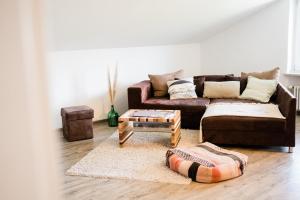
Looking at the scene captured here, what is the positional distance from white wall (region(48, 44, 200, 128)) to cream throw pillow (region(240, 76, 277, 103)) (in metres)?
1.74

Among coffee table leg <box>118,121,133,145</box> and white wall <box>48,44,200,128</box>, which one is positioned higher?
white wall <box>48,44,200,128</box>

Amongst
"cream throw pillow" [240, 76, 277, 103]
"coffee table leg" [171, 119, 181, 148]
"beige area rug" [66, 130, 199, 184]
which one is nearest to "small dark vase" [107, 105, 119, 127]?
"beige area rug" [66, 130, 199, 184]

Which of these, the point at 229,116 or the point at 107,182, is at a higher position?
the point at 229,116

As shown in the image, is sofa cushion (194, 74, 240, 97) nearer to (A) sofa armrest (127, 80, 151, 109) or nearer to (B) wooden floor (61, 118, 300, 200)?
(A) sofa armrest (127, 80, 151, 109)

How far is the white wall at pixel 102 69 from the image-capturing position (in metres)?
4.70

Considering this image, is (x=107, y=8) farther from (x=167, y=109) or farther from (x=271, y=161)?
(x=271, y=161)

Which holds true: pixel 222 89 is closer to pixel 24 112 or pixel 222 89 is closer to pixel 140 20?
pixel 140 20

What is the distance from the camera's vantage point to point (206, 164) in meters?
3.00

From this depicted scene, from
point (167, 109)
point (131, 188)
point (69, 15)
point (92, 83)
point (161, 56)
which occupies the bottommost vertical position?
point (131, 188)

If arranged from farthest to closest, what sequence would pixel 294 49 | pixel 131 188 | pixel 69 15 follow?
1. pixel 294 49
2. pixel 69 15
3. pixel 131 188

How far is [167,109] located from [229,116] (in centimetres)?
108

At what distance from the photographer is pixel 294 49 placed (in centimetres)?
543

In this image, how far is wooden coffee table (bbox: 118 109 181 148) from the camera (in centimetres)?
374

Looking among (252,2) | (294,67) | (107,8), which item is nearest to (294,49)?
(294,67)
